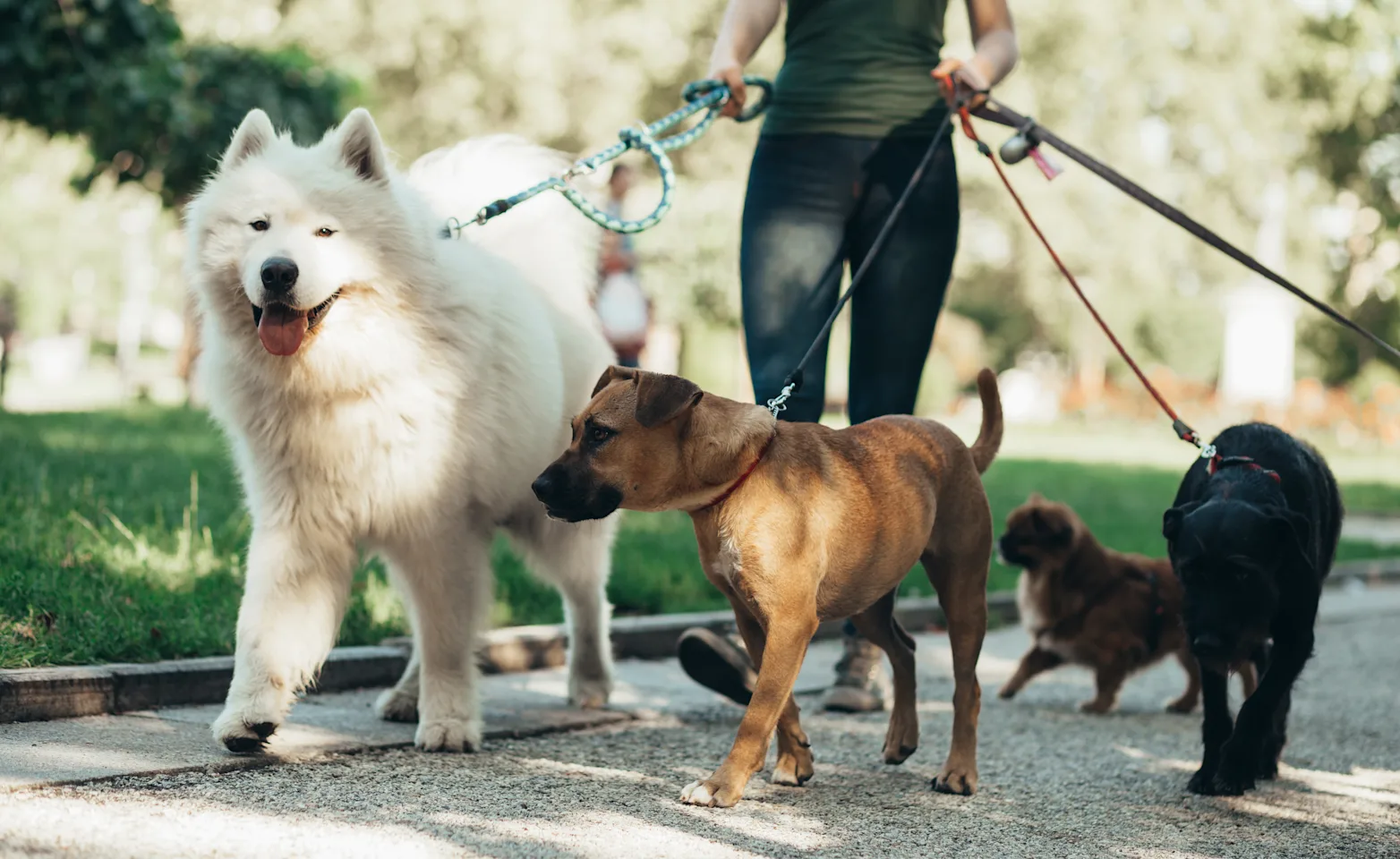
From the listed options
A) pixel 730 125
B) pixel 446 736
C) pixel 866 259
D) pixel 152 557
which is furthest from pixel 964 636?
pixel 730 125

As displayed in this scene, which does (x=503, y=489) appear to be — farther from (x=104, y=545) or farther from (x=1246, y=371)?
(x=1246, y=371)

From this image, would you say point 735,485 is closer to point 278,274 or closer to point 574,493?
point 574,493

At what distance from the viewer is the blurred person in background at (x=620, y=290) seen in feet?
41.5

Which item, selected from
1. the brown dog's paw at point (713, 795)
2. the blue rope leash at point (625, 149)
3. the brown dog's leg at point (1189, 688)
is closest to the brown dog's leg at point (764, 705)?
the brown dog's paw at point (713, 795)

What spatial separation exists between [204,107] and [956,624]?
12.1m

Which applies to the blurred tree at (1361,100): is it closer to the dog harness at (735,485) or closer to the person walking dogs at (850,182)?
the person walking dogs at (850,182)

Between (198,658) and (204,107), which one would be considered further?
(204,107)

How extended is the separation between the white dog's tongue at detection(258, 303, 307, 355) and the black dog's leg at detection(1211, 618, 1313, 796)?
3022mm

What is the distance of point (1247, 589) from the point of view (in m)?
4.39

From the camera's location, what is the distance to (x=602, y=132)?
→ 27.3 meters

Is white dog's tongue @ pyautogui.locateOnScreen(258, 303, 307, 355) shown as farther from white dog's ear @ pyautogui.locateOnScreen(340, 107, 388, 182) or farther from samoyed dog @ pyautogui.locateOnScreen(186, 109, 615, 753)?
white dog's ear @ pyautogui.locateOnScreen(340, 107, 388, 182)

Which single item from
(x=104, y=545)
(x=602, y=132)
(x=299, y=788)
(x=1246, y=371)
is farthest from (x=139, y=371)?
(x=299, y=788)

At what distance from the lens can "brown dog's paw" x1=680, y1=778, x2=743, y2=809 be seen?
3836 millimetres

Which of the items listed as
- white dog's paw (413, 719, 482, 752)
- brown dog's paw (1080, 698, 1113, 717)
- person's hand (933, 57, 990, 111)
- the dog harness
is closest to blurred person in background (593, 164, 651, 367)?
brown dog's paw (1080, 698, 1113, 717)
